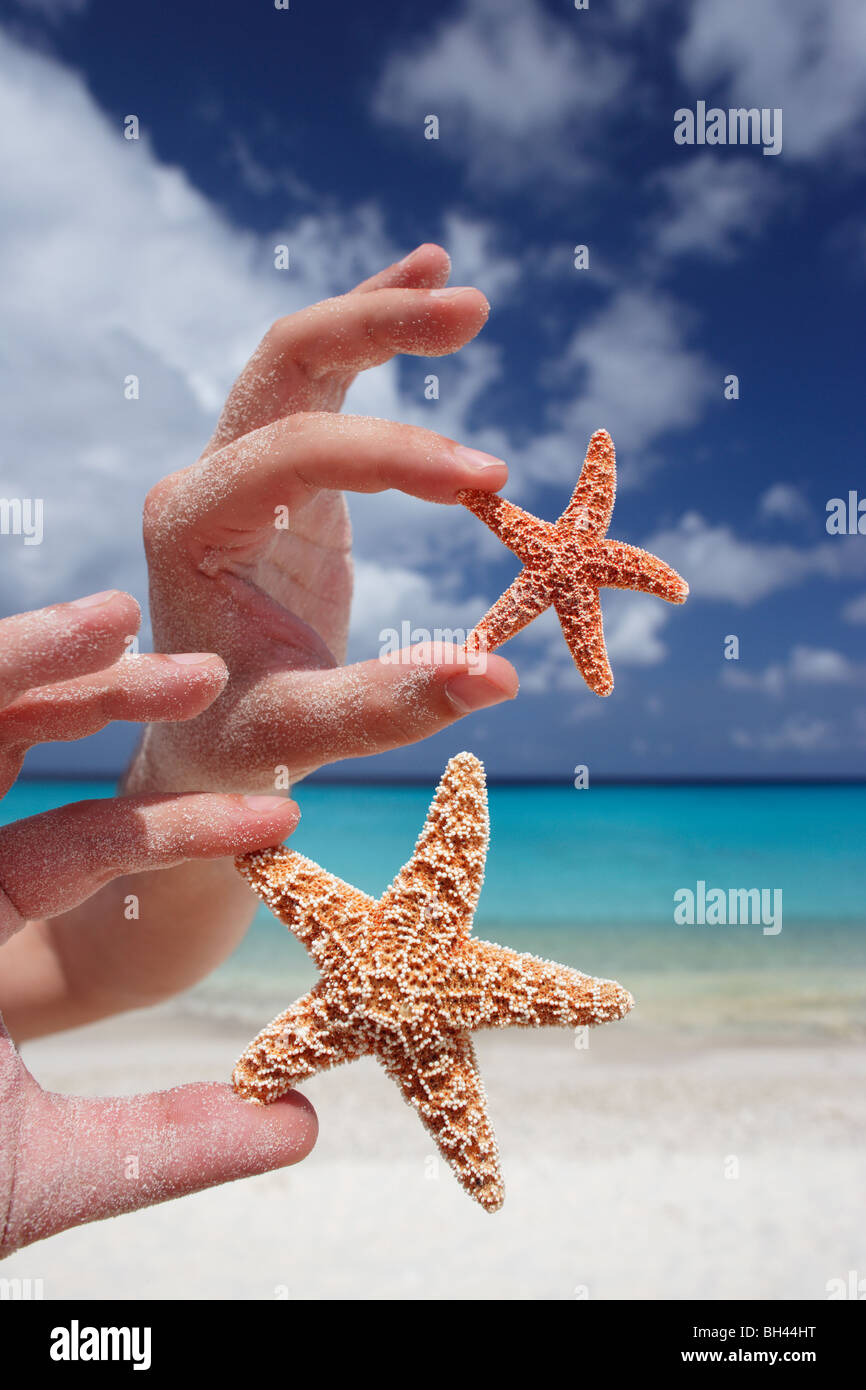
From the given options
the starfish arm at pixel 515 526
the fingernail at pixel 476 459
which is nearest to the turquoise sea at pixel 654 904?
the starfish arm at pixel 515 526

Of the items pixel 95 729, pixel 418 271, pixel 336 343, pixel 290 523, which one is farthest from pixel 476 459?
pixel 95 729

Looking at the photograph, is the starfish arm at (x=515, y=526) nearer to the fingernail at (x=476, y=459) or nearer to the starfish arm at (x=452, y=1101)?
the fingernail at (x=476, y=459)

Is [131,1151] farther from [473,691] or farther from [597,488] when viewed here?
[597,488]

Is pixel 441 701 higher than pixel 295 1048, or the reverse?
pixel 441 701

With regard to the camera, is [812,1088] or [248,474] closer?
[248,474]

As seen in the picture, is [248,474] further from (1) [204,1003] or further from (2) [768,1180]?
(1) [204,1003]
